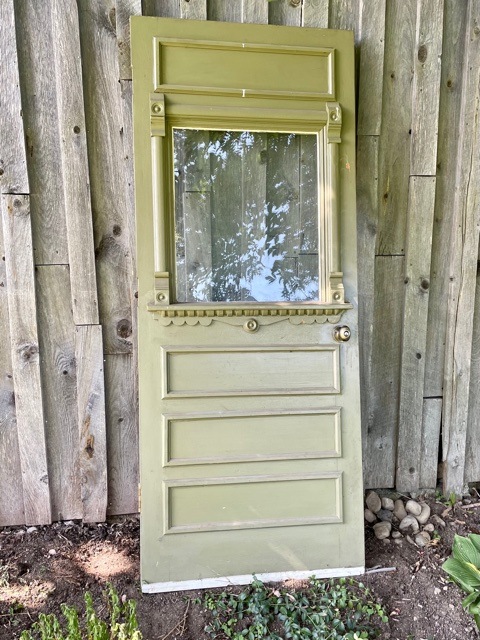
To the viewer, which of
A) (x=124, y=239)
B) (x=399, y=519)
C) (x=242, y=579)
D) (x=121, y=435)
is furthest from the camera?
(x=399, y=519)

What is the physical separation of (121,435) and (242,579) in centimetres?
92

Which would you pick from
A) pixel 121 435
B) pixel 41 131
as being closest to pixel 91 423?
pixel 121 435

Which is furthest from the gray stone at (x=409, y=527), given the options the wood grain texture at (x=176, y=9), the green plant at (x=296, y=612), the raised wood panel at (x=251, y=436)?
the wood grain texture at (x=176, y=9)

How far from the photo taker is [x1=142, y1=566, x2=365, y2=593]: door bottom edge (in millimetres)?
1844

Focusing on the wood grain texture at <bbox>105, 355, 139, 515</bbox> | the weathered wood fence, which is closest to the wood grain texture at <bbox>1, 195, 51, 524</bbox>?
the weathered wood fence

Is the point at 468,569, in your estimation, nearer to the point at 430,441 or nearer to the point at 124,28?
the point at 430,441

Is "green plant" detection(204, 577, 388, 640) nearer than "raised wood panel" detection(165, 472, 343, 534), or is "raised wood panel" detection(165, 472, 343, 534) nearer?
"green plant" detection(204, 577, 388, 640)

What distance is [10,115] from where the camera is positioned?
197 cm

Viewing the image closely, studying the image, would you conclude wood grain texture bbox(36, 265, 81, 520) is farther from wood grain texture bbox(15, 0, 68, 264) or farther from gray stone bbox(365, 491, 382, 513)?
gray stone bbox(365, 491, 382, 513)

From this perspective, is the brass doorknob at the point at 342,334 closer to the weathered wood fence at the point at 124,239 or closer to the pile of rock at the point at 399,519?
the weathered wood fence at the point at 124,239

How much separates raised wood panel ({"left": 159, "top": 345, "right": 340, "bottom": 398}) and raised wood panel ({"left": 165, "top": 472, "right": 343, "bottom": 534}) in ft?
1.36

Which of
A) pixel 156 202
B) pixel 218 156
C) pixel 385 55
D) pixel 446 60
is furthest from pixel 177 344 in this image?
pixel 446 60

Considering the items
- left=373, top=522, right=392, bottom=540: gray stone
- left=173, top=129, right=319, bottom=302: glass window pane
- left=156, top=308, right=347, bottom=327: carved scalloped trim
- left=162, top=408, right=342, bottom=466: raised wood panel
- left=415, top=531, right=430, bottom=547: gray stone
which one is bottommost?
left=415, top=531, right=430, bottom=547: gray stone

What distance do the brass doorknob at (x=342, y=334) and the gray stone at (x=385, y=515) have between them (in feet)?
3.54
